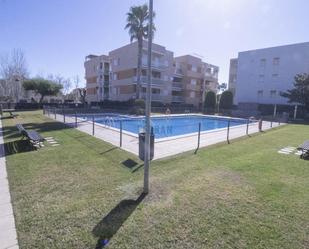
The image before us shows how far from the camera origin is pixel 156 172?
21.4 ft

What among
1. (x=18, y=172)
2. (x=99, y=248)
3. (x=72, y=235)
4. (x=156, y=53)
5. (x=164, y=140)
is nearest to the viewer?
(x=99, y=248)

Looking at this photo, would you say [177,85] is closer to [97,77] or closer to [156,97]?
[156,97]

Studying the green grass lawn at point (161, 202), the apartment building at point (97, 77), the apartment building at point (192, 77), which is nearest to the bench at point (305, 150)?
the green grass lawn at point (161, 202)

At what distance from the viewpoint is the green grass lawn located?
3484mm

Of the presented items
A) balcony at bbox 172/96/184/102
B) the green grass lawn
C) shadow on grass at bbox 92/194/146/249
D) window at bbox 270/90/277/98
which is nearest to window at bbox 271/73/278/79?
window at bbox 270/90/277/98

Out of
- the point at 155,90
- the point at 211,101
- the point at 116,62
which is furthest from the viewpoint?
the point at 116,62

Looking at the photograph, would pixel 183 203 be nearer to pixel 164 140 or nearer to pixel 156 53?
pixel 164 140

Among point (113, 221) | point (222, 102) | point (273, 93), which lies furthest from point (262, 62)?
point (113, 221)

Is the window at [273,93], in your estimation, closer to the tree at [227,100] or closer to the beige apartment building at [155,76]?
the tree at [227,100]

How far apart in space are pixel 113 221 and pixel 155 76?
41.1 m

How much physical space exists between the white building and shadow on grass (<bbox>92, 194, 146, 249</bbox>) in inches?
1504

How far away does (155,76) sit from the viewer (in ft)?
143

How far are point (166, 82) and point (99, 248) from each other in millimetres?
42484

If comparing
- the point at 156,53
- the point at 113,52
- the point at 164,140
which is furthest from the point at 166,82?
the point at 164,140
